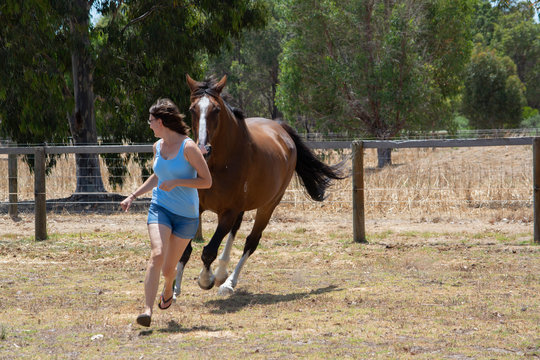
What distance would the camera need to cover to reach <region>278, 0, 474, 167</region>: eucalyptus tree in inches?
987

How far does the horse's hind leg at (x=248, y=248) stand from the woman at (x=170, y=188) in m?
1.64

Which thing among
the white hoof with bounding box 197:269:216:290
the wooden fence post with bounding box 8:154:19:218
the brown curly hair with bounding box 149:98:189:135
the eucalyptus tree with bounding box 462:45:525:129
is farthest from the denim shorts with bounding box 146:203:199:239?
→ the eucalyptus tree with bounding box 462:45:525:129

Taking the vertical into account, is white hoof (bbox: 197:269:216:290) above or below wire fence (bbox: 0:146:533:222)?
below

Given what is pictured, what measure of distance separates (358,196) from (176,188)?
5471 mm

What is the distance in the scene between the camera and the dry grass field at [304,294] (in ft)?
14.2

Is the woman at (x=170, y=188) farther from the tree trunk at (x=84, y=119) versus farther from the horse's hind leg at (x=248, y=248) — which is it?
the tree trunk at (x=84, y=119)

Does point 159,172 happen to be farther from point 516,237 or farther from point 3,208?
point 3,208

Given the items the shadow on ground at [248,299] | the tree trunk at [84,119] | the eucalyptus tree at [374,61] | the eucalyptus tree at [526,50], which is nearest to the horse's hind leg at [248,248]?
the shadow on ground at [248,299]

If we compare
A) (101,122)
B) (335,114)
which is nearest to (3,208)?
→ (101,122)

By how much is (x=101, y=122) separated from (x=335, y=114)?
12.1 meters

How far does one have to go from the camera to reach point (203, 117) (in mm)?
5730

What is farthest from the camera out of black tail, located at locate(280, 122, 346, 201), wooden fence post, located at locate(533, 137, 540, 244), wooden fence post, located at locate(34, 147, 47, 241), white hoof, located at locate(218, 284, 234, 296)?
wooden fence post, located at locate(34, 147, 47, 241)

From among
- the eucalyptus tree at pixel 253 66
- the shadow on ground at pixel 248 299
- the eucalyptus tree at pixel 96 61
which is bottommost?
the shadow on ground at pixel 248 299

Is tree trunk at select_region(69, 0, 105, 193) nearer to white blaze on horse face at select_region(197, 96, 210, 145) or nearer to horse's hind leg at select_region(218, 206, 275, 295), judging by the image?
horse's hind leg at select_region(218, 206, 275, 295)
